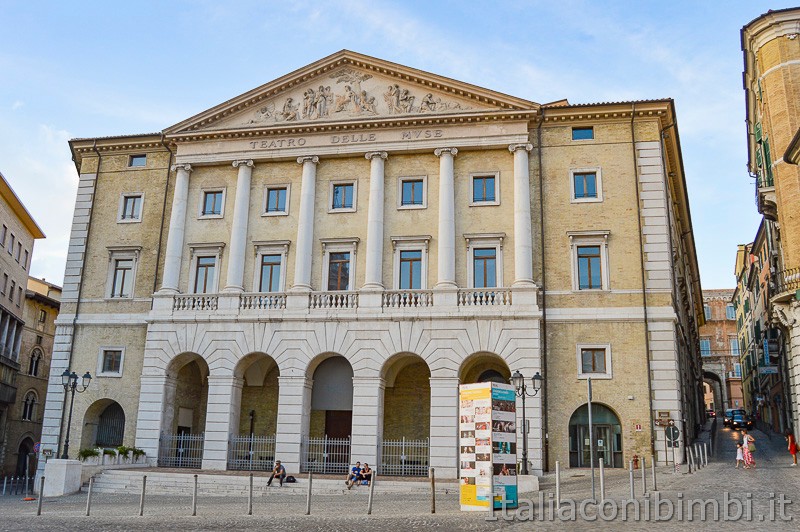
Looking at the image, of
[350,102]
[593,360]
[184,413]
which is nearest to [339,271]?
[350,102]

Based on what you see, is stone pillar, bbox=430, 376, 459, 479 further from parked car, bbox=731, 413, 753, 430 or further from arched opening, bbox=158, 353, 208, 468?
parked car, bbox=731, 413, 753, 430

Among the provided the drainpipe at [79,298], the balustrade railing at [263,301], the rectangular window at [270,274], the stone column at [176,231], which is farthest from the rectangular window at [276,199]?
the drainpipe at [79,298]

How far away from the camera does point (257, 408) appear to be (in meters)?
35.1

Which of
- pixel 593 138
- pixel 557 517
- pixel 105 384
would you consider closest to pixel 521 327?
pixel 593 138

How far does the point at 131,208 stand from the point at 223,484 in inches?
637

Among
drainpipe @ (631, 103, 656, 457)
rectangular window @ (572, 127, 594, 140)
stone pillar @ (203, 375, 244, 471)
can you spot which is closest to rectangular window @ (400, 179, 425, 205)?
rectangular window @ (572, 127, 594, 140)

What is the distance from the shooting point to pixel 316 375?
1342 inches

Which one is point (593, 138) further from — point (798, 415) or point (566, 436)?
point (798, 415)

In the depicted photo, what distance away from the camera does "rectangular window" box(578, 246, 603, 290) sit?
104 ft

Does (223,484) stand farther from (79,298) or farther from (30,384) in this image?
(30,384)

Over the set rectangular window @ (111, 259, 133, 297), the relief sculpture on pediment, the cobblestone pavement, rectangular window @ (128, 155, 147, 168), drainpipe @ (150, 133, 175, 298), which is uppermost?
the relief sculpture on pediment

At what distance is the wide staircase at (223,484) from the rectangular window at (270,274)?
8.62 m

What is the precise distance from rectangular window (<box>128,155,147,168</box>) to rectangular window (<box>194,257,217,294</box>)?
255 inches

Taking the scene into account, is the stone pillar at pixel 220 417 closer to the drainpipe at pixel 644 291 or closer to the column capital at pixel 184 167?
the column capital at pixel 184 167
